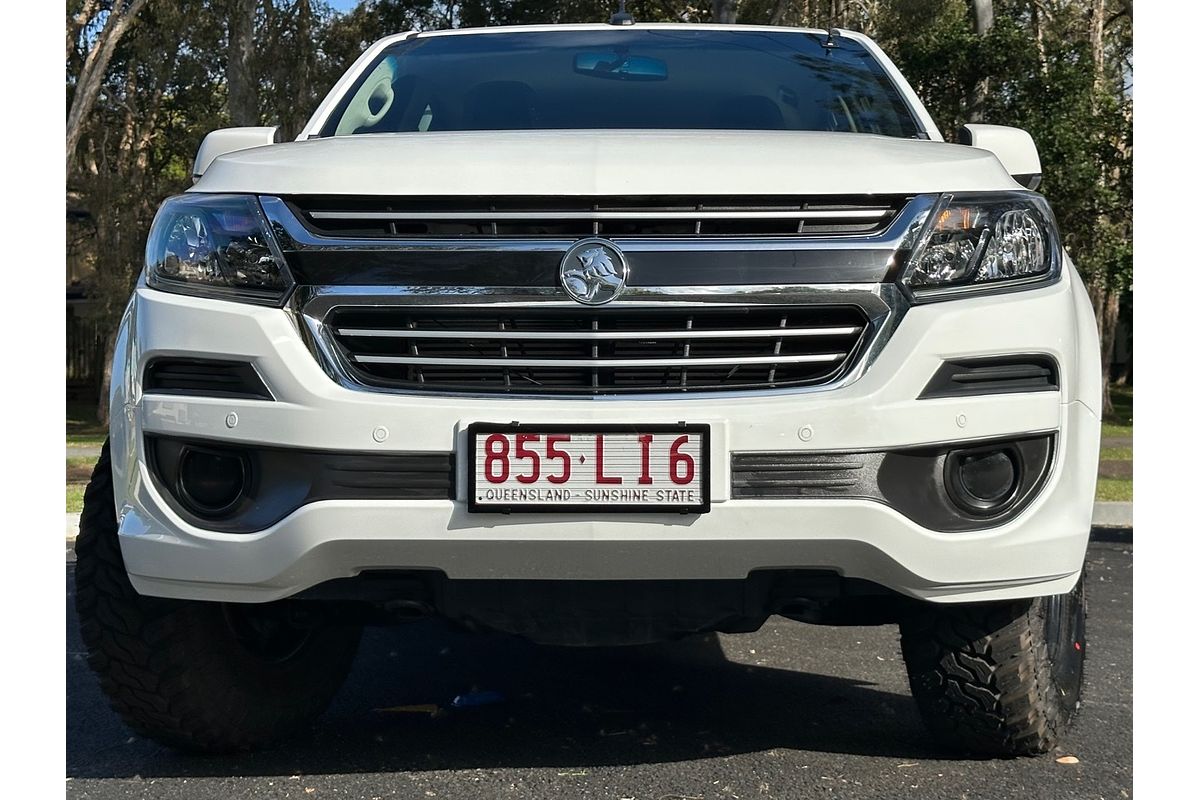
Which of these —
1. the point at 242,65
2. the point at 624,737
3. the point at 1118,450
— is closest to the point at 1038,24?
the point at 1118,450

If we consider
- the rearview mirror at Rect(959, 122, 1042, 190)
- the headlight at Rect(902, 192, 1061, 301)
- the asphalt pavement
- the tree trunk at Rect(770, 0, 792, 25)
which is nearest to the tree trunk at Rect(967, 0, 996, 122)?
the tree trunk at Rect(770, 0, 792, 25)

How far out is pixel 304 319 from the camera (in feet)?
9.96

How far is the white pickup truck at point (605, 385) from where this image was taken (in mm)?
2947

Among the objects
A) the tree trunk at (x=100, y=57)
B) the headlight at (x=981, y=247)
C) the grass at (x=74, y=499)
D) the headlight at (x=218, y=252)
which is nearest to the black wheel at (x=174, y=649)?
the headlight at (x=218, y=252)

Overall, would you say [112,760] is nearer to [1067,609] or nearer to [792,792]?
[792,792]

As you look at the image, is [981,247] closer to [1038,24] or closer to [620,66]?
[620,66]

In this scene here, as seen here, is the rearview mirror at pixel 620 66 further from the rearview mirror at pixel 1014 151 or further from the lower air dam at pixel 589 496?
the lower air dam at pixel 589 496

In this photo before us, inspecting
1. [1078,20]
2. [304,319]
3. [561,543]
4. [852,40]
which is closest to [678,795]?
[561,543]

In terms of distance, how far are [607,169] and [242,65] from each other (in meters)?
21.6

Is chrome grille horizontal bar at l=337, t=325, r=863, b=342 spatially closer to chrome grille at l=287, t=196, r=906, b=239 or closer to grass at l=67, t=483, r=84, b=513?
chrome grille at l=287, t=196, r=906, b=239

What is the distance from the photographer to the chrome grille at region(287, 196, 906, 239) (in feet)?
9.94

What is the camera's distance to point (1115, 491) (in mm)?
12656

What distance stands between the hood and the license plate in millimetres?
481

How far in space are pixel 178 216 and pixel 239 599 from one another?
81 cm
